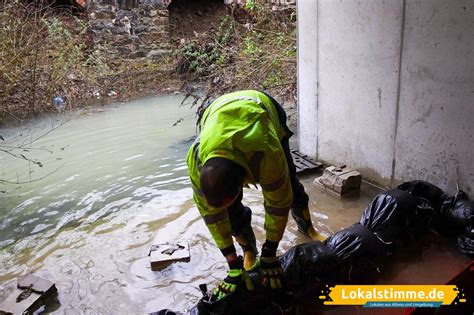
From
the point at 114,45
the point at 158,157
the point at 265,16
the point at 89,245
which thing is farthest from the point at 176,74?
the point at 89,245

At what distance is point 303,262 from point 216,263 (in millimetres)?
708

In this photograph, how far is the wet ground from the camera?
2283 mm

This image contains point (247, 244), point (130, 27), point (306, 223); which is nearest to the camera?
point (247, 244)

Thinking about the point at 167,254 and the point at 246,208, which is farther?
the point at 167,254

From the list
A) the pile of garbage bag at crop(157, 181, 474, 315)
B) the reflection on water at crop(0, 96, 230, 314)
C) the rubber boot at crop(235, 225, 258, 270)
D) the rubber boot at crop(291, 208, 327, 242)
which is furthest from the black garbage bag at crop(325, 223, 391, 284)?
the reflection on water at crop(0, 96, 230, 314)

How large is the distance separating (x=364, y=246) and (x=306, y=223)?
55 centimetres

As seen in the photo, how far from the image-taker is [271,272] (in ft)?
6.56

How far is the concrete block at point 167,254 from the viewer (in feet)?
8.28

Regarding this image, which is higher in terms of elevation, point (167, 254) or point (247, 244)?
point (247, 244)

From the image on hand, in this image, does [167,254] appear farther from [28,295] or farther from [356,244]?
[356,244]

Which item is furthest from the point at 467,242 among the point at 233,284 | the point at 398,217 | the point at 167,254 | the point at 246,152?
the point at 167,254

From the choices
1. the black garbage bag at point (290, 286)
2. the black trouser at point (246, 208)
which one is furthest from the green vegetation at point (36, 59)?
the black garbage bag at point (290, 286)

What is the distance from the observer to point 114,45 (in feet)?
32.5

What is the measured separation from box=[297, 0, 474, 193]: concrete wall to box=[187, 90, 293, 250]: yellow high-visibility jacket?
5.39 feet
